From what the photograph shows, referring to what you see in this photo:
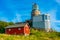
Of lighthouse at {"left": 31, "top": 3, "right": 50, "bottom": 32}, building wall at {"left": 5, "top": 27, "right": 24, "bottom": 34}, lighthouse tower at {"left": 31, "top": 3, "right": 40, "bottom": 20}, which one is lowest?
building wall at {"left": 5, "top": 27, "right": 24, "bottom": 34}

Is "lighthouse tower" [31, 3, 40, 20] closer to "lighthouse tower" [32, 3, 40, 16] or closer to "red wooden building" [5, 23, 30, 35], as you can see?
"lighthouse tower" [32, 3, 40, 16]

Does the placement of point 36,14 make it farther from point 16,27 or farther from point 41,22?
point 16,27

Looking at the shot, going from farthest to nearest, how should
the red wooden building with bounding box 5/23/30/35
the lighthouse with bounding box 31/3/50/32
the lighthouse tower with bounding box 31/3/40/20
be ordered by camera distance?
the lighthouse tower with bounding box 31/3/40/20 → the lighthouse with bounding box 31/3/50/32 → the red wooden building with bounding box 5/23/30/35

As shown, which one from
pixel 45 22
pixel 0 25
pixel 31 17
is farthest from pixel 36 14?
pixel 0 25

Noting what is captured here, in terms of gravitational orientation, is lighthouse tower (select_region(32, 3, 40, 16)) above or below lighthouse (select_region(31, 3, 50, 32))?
above

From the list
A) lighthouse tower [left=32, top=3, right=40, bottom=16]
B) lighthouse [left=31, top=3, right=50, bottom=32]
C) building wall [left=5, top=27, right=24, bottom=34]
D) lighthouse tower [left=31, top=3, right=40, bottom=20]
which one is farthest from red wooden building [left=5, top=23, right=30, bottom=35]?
lighthouse tower [left=32, top=3, right=40, bottom=16]

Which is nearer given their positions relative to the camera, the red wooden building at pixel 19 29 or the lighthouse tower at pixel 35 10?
the red wooden building at pixel 19 29

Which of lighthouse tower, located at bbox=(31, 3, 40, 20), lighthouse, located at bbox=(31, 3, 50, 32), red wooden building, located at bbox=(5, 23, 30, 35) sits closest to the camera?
red wooden building, located at bbox=(5, 23, 30, 35)

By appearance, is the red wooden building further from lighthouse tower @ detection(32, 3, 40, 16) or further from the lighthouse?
lighthouse tower @ detection(32, 3, 40, 16)

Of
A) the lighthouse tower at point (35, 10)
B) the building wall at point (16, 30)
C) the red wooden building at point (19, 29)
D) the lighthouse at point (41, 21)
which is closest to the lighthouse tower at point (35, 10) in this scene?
the lighthouse tower at point (35, 10)

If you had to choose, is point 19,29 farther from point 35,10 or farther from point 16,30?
point 35,10

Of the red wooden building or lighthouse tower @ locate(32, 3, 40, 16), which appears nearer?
the red wooden building

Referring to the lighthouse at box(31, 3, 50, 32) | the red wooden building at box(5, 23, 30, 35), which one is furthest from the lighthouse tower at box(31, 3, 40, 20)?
the red wooden building at box(5, 23, 30, 35)

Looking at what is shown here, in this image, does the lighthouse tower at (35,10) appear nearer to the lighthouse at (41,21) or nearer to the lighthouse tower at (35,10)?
the lighthouse tower at (35,10)
